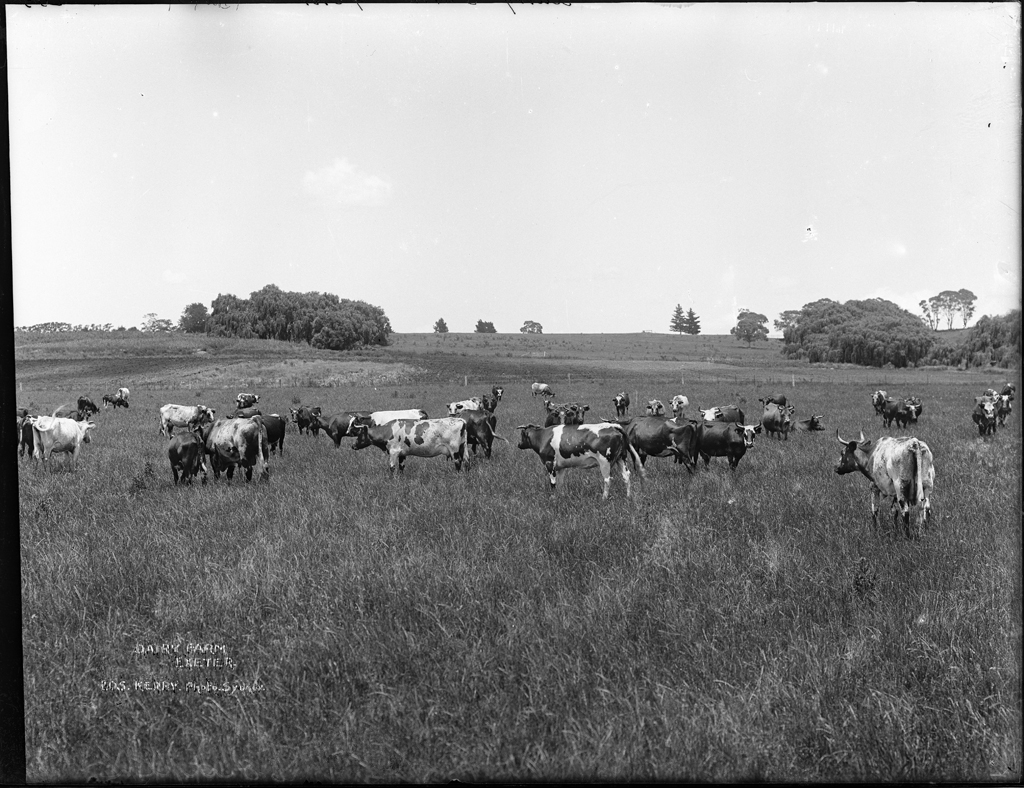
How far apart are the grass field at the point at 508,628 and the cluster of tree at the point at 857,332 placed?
1.81 feet

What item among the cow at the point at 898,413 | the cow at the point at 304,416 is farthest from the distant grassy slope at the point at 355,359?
the cow at the point at 898,413

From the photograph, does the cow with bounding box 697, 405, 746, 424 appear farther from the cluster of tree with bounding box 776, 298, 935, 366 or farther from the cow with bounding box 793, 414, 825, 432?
the cluster of tree with bounding box 776, 298, 935, 366

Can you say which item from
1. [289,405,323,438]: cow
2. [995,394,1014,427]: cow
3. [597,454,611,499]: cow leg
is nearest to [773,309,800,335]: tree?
[597,454,611,499]: cow leg

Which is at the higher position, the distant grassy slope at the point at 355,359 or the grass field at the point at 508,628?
the distant grassy slope at the point at 355,359

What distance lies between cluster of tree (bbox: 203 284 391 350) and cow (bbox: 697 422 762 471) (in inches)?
259

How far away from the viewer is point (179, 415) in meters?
13.6

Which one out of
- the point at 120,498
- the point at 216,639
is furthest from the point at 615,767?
the point at 120,498

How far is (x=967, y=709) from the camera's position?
9.94 ft

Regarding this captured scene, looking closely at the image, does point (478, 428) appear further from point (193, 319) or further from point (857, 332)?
point (857, 332)

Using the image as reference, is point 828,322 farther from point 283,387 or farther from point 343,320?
point 283,387

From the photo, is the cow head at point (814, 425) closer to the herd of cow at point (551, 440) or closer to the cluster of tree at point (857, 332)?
the herd of cow at point (551, 440)

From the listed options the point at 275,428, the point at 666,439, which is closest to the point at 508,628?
the point at 666,439

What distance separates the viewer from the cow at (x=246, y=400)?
11.4 m

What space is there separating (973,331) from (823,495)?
130 inches
